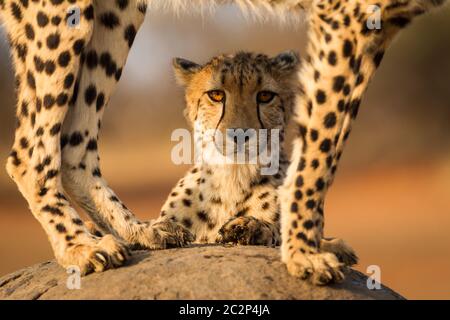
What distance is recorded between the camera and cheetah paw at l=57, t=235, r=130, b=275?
11.7 ft

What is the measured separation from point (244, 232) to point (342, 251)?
1.39ft

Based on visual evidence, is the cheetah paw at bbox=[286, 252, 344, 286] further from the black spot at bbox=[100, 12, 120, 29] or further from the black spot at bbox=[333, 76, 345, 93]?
the black spot at bbox=[100, 12, 120, 29]

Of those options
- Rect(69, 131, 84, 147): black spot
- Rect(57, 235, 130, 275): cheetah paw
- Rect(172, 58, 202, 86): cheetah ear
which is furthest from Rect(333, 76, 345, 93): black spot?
Rect(172, 58, 202, 86): cheetah ear

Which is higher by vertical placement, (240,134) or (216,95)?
(216,95)

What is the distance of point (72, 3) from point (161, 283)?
4.29 feet

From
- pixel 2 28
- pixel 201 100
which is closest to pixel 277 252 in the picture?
Result: pixel 201 100

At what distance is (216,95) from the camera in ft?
15.0

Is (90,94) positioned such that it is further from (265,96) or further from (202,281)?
(202,281)

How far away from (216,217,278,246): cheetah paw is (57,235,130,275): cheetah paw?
526 mm

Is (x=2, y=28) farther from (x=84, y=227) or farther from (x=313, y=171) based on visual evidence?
(x=313, y=171)

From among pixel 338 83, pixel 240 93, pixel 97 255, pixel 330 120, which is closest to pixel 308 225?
pixel 330 120

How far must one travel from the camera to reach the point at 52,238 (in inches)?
149

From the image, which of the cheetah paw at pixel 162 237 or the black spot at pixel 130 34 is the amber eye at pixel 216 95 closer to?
the black spot at pixel 130 34

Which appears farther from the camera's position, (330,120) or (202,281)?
(330,120)
